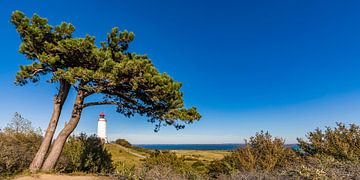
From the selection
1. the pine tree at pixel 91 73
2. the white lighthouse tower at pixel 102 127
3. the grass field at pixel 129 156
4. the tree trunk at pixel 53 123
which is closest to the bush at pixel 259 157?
the pine tree at pixel 91 73

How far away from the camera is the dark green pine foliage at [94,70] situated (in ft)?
33.3

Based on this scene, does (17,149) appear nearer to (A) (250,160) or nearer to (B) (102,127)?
(A) (250,160)

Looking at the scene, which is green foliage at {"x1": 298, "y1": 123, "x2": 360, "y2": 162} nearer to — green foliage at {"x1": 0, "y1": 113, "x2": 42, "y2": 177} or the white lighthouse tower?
green foliage at {"x1": 0, "y1": 113, "x2": 42, "y2": 177}

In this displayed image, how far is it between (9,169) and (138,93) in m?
6.67

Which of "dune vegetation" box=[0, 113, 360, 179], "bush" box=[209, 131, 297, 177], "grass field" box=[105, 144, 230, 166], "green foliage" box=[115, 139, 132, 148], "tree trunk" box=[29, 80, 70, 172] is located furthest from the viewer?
"green foliage" box=[115, 139, 132, 148]

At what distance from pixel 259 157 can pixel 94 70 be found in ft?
26.7

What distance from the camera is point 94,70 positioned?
11.3 m

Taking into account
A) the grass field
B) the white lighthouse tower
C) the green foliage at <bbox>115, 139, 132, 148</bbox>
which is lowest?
the grass field

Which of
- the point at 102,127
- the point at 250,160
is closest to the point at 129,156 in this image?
the point at 102,127

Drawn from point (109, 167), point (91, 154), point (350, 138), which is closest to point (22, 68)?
point (91, 154)

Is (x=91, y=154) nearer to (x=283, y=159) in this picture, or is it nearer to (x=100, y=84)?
(x=100, y=84)

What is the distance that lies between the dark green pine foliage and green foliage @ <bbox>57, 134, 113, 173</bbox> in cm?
413

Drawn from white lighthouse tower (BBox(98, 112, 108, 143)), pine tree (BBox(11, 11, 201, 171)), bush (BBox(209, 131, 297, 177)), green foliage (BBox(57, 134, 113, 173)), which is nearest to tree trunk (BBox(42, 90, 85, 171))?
pine tree (BBox(11, 11, 201, 171))

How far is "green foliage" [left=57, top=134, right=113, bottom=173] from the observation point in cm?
1440
